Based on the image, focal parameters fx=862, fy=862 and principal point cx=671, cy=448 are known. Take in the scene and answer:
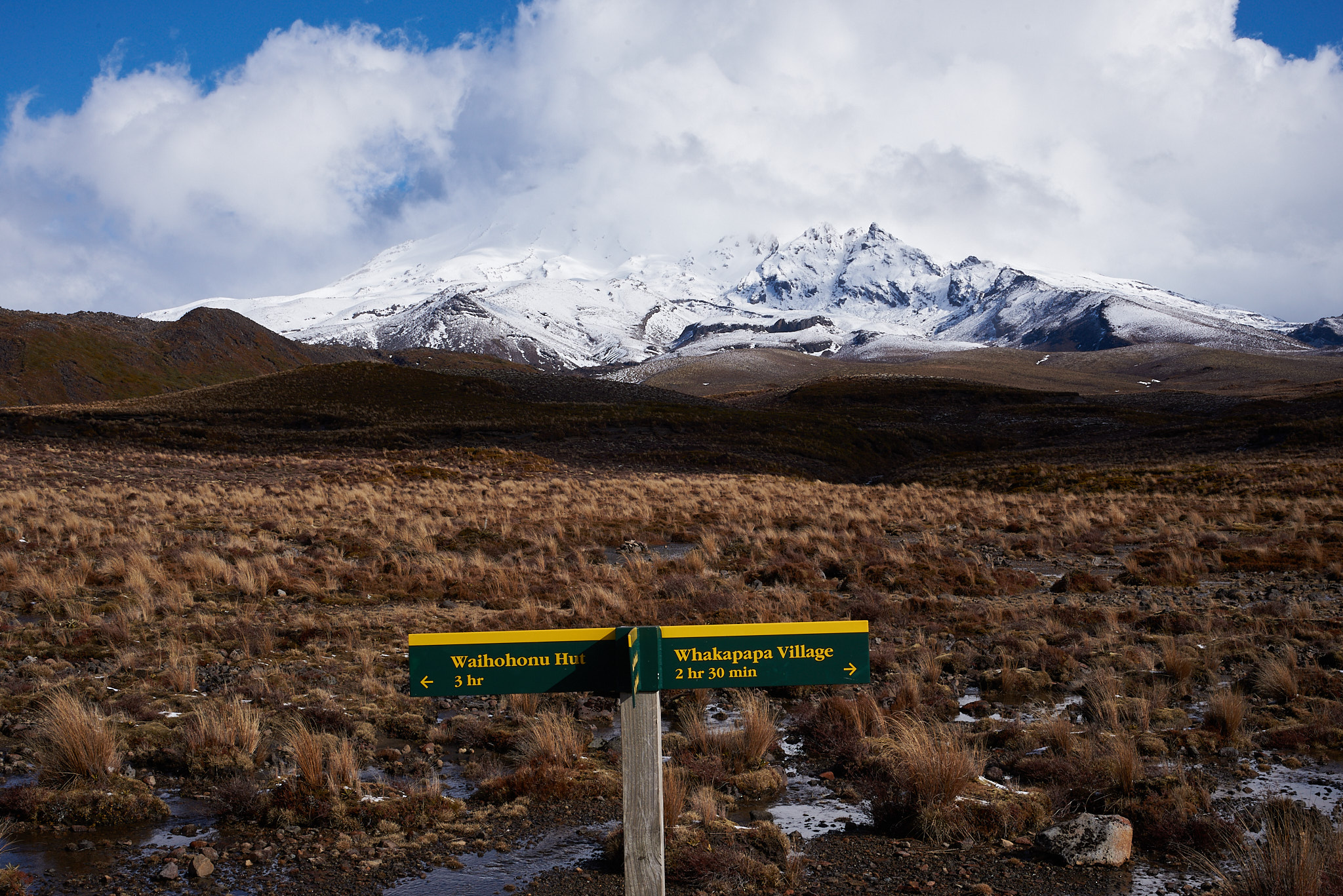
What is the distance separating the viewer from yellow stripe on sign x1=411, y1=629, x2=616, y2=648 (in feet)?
11.9

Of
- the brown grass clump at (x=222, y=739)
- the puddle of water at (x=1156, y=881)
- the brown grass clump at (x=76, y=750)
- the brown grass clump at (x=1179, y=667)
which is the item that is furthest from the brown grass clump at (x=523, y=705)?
the brown grass clump at (x=1179, y=667)

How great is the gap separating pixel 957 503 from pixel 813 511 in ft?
17.9

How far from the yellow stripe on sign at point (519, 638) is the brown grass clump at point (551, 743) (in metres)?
2.98

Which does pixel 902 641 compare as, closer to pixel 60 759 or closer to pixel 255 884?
pixel 255 884

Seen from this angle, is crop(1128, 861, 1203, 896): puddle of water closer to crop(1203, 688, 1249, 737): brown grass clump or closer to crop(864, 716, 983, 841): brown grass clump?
crop(864, 716, 983, 841): brown grass clump

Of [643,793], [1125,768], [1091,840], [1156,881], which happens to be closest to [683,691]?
[1125,768]

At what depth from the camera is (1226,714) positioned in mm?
6891

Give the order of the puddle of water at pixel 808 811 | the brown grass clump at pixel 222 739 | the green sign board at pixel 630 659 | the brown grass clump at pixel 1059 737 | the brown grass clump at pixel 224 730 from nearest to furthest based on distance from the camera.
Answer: the green sign board at pixel 630 659, the puddle of water at pixel 808 811, the brown grass clump at pixel 222 739, the brown grass clump at pixel 224 730, the brown grass clump at pixel 1059 737

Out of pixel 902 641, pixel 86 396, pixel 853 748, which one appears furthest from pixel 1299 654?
pixel 86 396

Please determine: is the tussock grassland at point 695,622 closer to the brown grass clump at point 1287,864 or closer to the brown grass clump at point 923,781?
the brown grass clump at point 923,781

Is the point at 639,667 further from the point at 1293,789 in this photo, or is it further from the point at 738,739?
the point at 1293,789

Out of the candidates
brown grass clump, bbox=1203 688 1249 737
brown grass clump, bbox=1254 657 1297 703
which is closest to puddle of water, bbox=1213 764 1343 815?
brown grass clump, bbox=1203 688 1249 737

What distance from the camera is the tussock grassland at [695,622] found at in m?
5.80

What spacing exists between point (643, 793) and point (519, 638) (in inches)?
33.3
